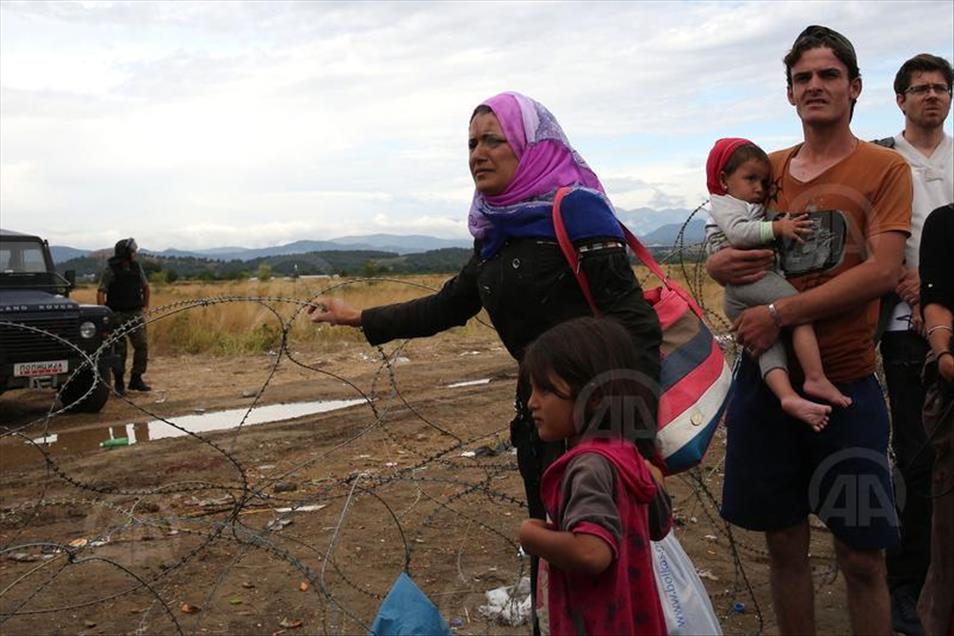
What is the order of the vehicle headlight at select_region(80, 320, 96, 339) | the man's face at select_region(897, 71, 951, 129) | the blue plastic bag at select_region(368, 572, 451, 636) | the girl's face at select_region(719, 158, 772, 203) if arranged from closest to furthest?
the blue plastic bag at select_region(368, 572, 451, 636), the girl's face at select_region(719, 158, 772, 203), the man's face at select_region(897, 71, 951, 129), the vehicle headlight at select_region(80, 320, 96, 339)

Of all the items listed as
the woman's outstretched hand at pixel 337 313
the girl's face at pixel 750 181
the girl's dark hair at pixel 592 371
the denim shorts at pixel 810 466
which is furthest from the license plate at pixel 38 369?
the girl's dark hair at pixel 592 371

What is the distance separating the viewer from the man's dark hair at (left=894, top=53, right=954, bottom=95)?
384 cm

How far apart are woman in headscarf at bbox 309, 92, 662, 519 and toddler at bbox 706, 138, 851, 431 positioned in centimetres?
50

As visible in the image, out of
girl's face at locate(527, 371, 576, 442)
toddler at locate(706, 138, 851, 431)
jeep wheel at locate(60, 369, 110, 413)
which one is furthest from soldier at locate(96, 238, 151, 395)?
girl's face at locate(527, 371, 576, 442)

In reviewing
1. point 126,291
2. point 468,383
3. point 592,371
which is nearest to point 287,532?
point 592,371

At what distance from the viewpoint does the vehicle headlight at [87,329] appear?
1040 centimetres

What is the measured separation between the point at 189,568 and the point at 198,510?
109 cm

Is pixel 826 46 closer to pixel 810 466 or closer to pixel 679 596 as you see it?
pixel 810 466

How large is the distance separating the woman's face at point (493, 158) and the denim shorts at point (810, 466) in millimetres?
955

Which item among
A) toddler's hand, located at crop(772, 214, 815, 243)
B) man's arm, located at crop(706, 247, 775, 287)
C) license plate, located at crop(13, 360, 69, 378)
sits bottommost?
license plate, located at crop(13, 360, 69, 378)

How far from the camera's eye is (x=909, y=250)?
144 inches

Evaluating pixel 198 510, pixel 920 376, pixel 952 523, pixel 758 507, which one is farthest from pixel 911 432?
pixel 198 510

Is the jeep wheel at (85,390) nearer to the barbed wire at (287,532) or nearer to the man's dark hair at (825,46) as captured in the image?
the barbed wire at (287,532)

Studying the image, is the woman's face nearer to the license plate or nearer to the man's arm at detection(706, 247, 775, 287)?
the man's arm at detection(706, 247, 775, 287)
